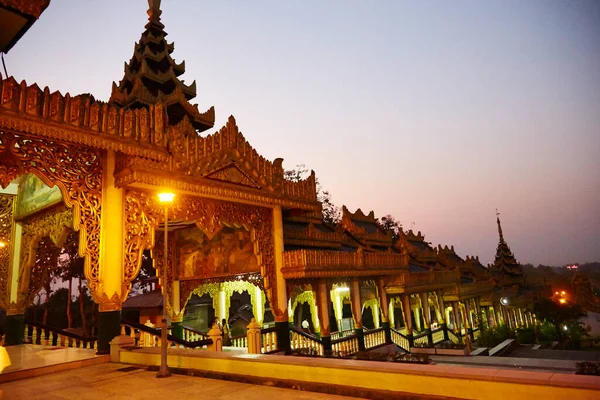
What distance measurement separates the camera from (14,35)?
6520 mm

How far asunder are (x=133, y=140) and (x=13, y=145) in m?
2.20

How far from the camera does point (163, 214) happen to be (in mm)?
9281

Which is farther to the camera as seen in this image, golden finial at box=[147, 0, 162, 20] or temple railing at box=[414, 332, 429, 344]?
temple railing at box=[414, 332, 429, 344]

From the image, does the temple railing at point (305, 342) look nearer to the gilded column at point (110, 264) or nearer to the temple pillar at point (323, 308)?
the temple pillar at point (323, 308)

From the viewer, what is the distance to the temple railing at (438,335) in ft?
74.8

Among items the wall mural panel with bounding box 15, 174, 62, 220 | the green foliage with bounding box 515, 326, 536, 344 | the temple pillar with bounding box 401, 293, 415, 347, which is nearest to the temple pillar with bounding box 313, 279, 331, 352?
the temple pillar with bounding box 401, 293, 415, 347

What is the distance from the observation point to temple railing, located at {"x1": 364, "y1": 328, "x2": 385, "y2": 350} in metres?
16.9

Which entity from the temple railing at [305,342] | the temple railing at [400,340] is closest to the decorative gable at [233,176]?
the temple railing at [305,342]

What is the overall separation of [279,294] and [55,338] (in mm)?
7710

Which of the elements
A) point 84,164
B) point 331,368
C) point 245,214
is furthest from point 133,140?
point 331,368

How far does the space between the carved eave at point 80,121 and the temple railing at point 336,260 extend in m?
5.38

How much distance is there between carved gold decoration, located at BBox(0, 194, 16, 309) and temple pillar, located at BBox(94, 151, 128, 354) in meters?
6.19

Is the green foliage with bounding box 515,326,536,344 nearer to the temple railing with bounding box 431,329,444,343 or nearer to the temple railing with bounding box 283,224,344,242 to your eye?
the temple railing with bounding box 431,329,444,343

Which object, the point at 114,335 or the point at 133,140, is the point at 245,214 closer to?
the point at 133,140
